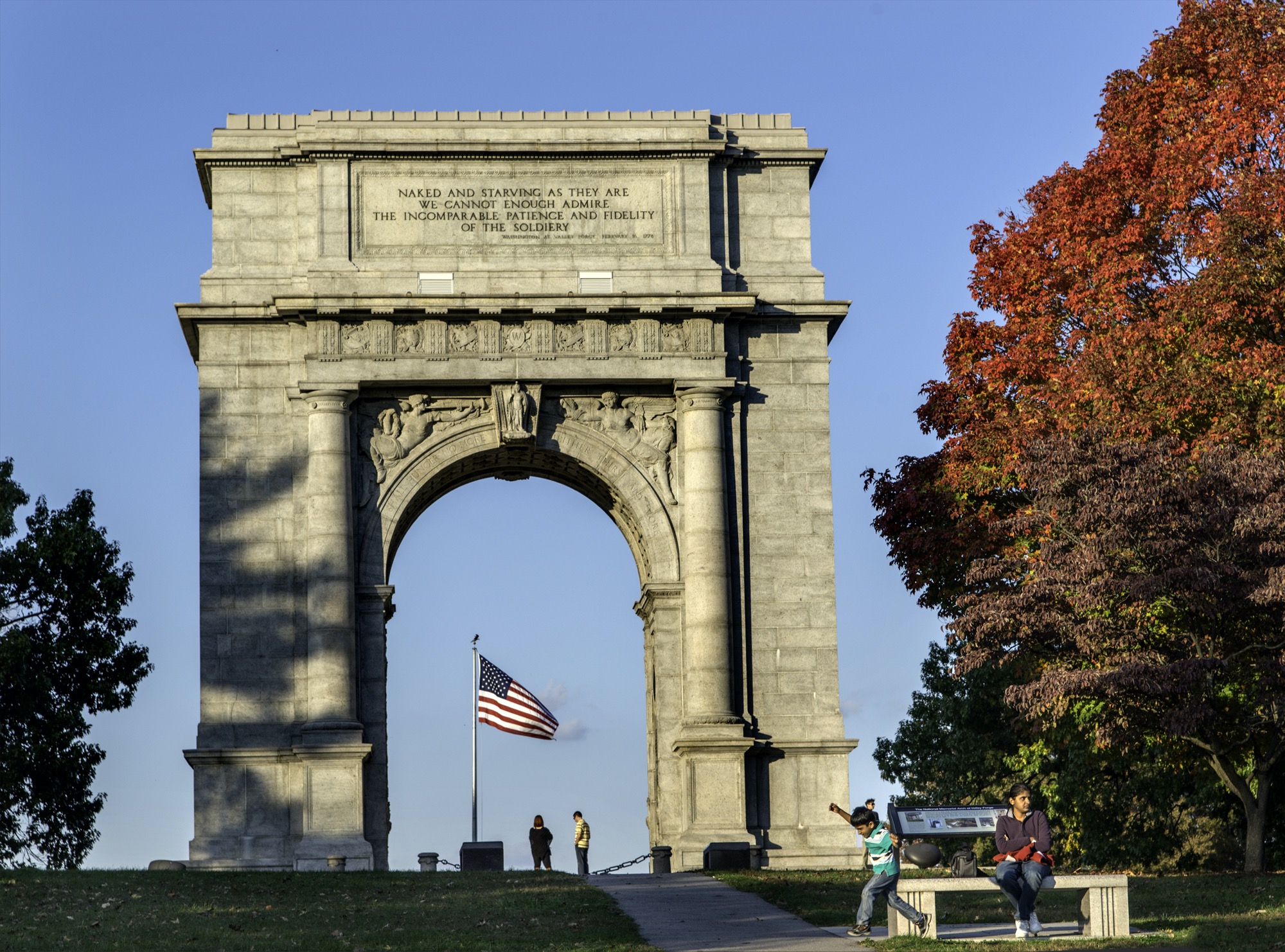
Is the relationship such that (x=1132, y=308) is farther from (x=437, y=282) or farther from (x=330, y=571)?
(x=330, y=571)

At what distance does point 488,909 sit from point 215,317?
1786cm

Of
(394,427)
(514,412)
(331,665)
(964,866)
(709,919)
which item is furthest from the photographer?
(394,427)

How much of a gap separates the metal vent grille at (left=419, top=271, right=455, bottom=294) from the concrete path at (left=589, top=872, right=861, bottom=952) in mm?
13226

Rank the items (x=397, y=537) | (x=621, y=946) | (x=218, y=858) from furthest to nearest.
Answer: (x=397, y=537) → (x=218, y=858) → (x=621, y=946)

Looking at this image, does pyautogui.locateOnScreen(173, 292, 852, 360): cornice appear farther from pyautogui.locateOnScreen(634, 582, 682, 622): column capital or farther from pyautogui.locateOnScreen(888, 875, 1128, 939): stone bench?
pyautogui.locateOnScreen(888, 875, 1128, 939): stone bench

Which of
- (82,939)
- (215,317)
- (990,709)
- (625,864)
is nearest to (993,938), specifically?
(82,939)

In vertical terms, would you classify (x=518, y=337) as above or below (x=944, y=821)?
above

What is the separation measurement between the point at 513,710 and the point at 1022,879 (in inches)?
796

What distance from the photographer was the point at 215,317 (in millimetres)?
39906

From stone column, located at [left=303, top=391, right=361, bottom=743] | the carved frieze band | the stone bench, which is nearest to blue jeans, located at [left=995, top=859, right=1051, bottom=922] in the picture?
the stone bench

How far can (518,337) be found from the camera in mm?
39906

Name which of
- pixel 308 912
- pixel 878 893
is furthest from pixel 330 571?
pixel 878 893

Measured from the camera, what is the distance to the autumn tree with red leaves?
3459cm

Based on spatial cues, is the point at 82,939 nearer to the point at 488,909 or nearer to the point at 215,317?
the point at 488,909
